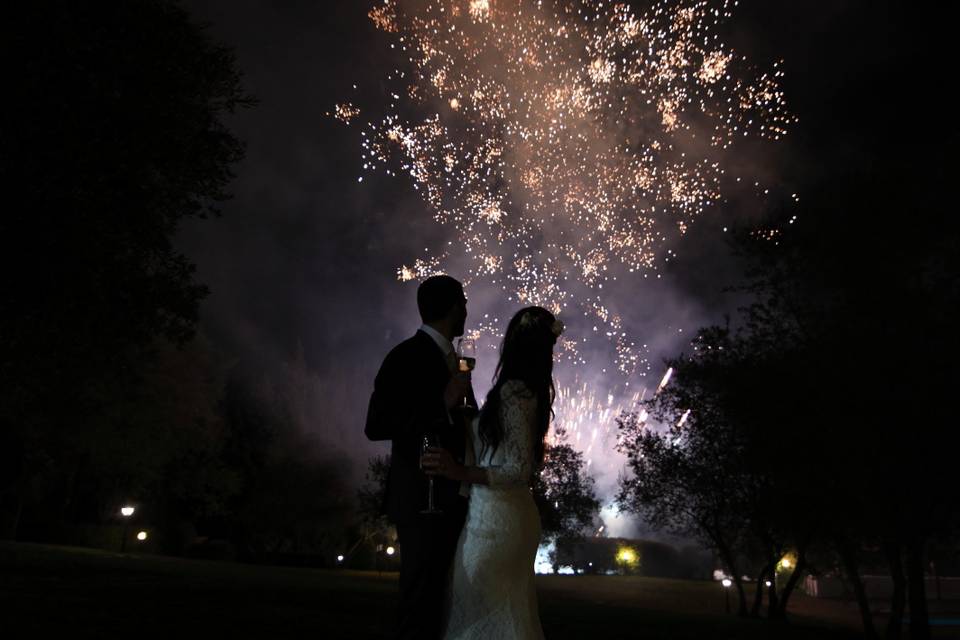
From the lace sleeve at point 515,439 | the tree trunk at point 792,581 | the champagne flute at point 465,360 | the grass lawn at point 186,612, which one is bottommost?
the grass lawn at point 186,612

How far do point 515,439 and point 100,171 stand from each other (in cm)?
1412

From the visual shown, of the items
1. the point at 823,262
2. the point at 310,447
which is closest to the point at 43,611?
the point at 823,262

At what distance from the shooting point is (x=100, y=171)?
54.3 feet

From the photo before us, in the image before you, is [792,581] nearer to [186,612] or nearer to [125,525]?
[186,612]

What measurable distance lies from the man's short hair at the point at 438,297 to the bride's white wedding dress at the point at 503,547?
559 mm

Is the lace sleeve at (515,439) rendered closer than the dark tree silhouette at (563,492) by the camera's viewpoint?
Yes

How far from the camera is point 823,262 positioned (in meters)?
31.3

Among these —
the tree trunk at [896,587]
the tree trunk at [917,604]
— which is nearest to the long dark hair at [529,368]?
the tree trunk at [917,604]

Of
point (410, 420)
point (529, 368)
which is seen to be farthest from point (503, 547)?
point (529, 368)

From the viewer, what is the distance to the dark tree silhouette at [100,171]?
15.8 m

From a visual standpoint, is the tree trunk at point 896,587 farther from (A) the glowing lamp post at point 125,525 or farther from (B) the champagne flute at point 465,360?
(A) the glowing lamp post at point 125,525

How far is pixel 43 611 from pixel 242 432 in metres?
69.8

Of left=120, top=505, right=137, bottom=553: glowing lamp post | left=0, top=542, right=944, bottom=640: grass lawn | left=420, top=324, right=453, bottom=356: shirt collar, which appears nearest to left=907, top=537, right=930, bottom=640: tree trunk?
left=0, top=542, right=944, bottom=640: grass lawn

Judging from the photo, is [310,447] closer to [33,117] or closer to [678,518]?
[678,518]
